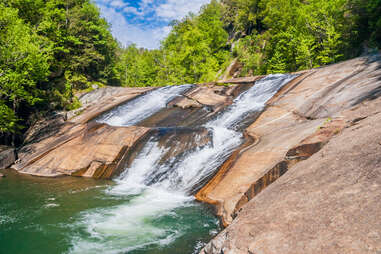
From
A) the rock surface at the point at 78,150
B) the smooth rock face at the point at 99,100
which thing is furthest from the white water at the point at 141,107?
Answer: the rock surface at the point at 78,150

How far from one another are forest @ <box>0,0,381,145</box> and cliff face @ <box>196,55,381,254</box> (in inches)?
600

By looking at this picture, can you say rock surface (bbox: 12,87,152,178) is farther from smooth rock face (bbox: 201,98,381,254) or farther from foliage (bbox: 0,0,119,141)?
smooth rock face (bbox: 201,98,381,254)

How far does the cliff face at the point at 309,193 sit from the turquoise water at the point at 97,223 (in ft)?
3.95

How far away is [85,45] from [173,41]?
33.4m

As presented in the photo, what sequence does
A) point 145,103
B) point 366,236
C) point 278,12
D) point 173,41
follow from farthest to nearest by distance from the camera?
point 173,41 < point 278,12 < point 145,103 < point 366,236

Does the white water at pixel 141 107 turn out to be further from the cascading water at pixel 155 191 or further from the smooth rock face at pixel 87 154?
the cascading water at pixel 155 191

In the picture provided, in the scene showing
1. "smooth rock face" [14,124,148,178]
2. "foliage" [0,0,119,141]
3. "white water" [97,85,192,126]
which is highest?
"foliage" [0,0,119,141]

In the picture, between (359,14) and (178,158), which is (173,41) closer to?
(359,14)

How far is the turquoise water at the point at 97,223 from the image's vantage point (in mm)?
6707

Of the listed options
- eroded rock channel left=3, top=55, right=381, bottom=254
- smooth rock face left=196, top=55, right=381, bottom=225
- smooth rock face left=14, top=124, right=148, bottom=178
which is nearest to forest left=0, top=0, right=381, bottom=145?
smooth rock face left=14, top=124, right=148, bottom=178

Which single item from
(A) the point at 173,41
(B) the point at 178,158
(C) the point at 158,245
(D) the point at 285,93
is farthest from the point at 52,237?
(A) the point at 173,41

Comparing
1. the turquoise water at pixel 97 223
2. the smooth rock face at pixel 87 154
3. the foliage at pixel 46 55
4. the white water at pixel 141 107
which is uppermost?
the foliage at pixel 46 55

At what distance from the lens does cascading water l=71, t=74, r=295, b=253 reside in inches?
277

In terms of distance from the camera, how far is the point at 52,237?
23.6 ft
